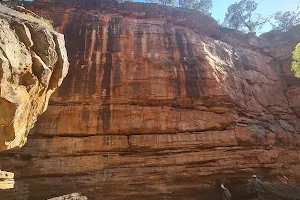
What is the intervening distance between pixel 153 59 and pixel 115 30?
14.1ft

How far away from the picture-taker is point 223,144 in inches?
770

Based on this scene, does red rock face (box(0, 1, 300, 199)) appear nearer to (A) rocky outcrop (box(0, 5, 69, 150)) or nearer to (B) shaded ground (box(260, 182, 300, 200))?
(B) shaded ground (box(260, 182, 300, 200))

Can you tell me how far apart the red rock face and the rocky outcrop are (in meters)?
8.30

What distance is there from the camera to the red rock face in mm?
17578

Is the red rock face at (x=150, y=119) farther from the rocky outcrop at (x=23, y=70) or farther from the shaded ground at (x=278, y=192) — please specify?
the rocky outcrop at (x=23, y=70)

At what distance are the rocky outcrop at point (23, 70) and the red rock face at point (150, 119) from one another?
8.30 m

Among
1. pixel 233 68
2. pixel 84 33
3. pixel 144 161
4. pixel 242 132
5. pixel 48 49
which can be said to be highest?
pixel 84 33

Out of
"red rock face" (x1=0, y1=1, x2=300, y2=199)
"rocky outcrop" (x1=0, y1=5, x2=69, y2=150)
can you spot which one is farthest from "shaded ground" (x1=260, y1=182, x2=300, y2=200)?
"rocky outcrop" (x1=0, y1=5, x2=69, y2=150)

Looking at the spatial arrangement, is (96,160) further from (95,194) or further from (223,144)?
(223,144)

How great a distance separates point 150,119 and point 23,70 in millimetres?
12392

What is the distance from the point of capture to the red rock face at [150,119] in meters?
17.6

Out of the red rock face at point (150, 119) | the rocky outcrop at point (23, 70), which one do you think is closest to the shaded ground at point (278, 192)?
the red rock face at point (150, 119)

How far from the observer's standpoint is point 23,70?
820 centimetres

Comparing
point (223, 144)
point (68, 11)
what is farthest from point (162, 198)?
point (68, 11)
